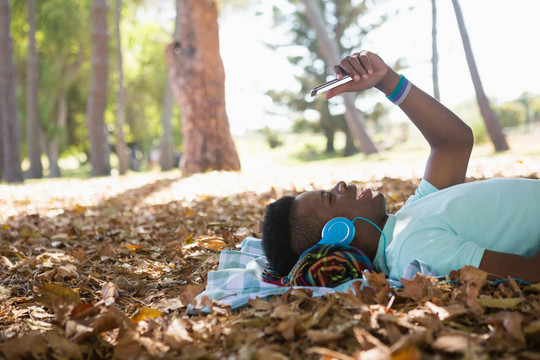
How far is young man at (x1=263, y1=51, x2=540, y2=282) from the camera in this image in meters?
2.02

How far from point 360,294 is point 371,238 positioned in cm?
46

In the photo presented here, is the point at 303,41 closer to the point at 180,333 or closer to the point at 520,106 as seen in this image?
the point at 520,106

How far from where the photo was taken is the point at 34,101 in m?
15.1

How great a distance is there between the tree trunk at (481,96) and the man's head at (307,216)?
1167 cm

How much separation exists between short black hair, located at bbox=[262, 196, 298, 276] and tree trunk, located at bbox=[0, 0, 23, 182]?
1223 centimetres

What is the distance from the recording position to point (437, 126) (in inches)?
106

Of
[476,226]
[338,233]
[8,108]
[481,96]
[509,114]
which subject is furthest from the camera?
[509,114]

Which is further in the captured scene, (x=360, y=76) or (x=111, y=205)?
(x=111, y=205)

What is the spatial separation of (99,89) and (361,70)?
12788mm

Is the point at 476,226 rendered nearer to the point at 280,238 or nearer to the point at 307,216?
the point at 307,216

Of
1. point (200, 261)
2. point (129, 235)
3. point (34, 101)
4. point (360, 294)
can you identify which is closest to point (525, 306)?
point (360, 294)

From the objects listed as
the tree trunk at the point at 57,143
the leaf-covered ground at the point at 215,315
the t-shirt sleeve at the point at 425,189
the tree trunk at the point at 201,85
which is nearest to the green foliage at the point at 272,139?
the tree trunk at the point at 57,143

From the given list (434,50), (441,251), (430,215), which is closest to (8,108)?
(430,215)

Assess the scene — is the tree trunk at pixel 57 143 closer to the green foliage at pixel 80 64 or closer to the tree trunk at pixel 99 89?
the green foliage at pixel 80 64
